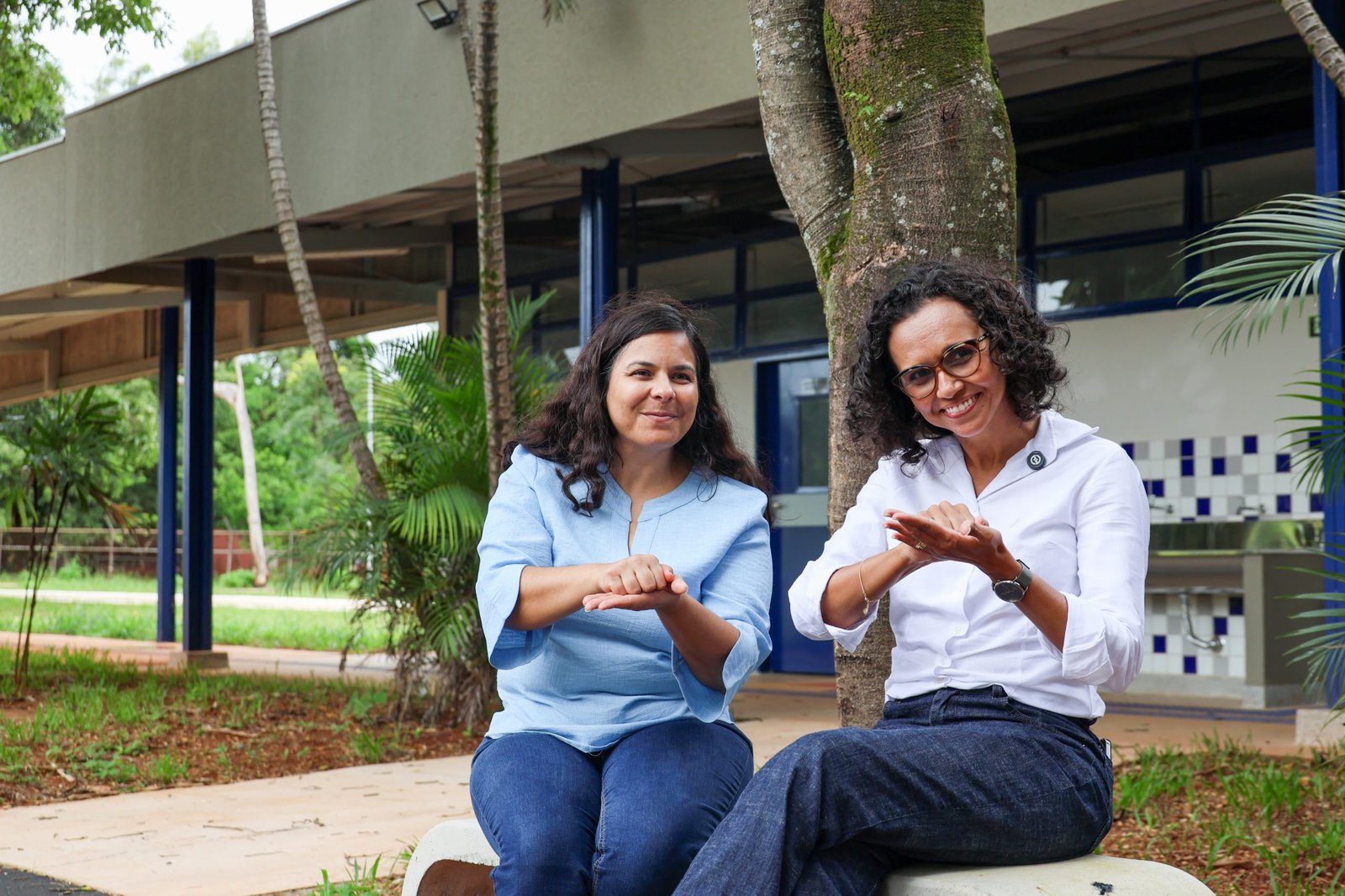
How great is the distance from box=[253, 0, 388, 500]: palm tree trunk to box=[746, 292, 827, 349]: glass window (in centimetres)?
337

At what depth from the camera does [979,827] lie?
2.19 m

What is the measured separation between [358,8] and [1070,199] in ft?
16.5

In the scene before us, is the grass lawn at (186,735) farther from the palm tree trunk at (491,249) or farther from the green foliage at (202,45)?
the green foliage at (202,45)

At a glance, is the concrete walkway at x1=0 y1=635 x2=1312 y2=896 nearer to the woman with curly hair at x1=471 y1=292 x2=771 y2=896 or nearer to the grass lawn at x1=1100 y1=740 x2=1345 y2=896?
the grass lawn at x1=1100 y1=740 x2=1345 y2=896

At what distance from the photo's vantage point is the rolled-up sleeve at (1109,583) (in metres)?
2.19

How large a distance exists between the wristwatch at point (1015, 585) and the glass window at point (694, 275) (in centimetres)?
873

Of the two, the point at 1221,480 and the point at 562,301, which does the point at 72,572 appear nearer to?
the point at 562,301

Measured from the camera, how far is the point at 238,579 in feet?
120

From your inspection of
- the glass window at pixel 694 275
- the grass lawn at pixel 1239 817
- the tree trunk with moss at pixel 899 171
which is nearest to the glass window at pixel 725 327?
the glass window at pixel 694 275

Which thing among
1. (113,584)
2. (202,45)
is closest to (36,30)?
(113,584)

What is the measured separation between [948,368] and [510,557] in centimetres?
90

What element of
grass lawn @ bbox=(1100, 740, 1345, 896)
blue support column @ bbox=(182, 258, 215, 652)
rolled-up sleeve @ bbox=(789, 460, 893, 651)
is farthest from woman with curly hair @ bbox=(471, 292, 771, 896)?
blue support column @ bbox=(182, 258, 215, 652)

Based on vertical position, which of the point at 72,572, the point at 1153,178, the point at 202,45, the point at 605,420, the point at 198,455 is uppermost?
the point at 202,45

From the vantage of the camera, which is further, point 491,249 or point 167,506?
point 167,506
